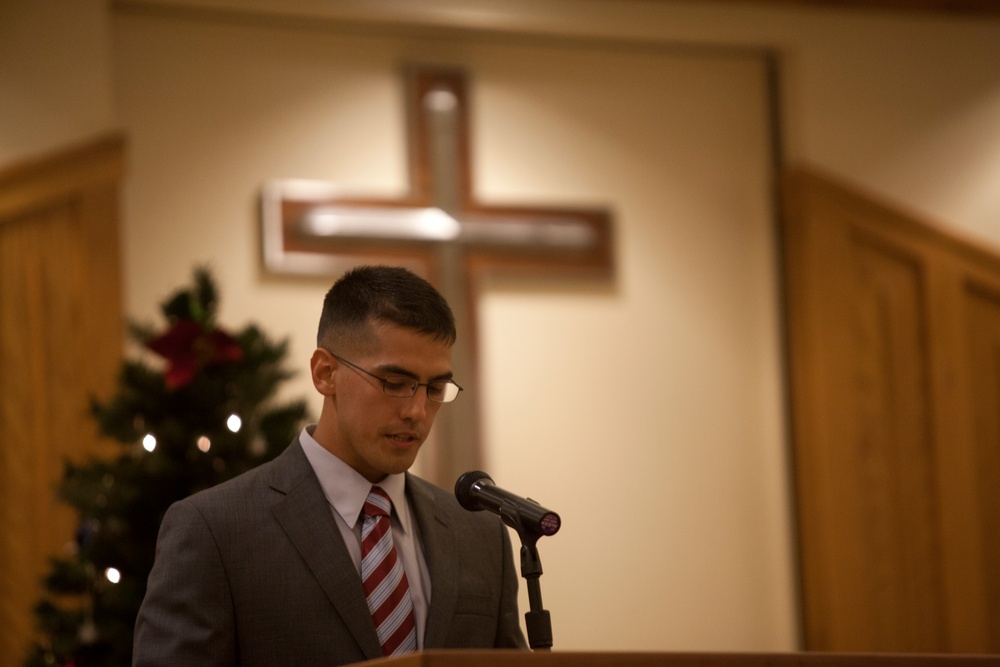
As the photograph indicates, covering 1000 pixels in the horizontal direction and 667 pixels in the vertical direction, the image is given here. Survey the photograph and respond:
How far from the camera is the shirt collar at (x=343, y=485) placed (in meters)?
2.26

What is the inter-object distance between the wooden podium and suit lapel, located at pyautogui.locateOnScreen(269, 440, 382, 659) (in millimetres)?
504

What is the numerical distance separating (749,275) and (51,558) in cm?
292

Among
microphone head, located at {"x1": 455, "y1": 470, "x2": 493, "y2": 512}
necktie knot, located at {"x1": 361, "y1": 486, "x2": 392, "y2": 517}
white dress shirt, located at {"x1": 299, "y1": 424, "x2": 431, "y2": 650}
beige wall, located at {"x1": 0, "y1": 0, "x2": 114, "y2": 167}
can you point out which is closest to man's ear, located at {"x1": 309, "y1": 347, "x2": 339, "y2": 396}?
white dress shirt, located at {"x1": 299, "y1": 424, "x2": 431, "y2": 650}

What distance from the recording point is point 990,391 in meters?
4.98

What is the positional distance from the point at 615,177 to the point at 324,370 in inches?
109

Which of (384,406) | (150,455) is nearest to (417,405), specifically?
(384,406)

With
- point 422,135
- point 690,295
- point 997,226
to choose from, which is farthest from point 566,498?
point 997,226

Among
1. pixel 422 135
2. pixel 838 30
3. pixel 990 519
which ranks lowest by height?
pixel 990 519

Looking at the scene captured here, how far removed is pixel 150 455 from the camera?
3381 mm

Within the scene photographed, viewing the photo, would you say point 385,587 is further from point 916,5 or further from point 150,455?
point 916,5

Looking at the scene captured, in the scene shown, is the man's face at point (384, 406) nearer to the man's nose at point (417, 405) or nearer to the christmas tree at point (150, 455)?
the man's nose at point (417, 405)

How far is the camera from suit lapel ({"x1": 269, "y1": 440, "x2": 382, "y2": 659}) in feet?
6.99

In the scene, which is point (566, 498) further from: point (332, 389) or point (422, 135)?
point (332, 389)

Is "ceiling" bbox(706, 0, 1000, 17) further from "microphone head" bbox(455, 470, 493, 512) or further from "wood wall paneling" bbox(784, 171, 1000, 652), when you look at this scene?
"microphone head" bbox(455, 470, 493, 512)
